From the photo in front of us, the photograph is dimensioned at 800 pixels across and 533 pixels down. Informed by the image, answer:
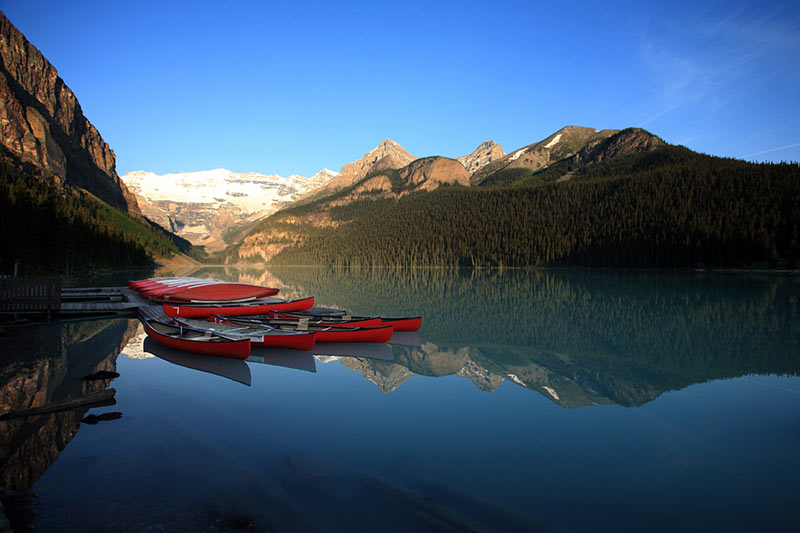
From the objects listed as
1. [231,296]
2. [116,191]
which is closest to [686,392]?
[231,296]

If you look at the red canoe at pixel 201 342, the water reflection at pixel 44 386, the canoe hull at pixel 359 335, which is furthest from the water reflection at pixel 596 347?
the water reflection at pixel 44 386

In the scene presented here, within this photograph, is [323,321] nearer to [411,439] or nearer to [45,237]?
[411,439]

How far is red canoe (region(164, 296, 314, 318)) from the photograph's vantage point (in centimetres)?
2215

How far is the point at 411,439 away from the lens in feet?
28.4

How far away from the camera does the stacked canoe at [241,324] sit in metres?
16.0

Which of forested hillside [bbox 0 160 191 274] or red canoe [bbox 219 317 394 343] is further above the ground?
forested hillside [bbox 0 160 191 274]

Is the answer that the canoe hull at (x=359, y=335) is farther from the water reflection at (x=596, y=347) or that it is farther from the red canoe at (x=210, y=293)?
the red canoe at (x=210, y=293)

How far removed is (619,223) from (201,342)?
109 m

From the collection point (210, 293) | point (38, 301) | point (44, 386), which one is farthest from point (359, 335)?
point (38, 301)

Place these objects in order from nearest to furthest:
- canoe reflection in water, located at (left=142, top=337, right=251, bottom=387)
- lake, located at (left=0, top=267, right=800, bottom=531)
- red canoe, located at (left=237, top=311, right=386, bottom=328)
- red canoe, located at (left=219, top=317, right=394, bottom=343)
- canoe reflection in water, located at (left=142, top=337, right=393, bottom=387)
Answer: lake, located at (left=0, top=267, right=800, bottom=531) → canoe reflection in water, located at (left=142, top=337, right=251, bottom=387) → canoe reflection in water, located at (left=142, top=337, right=393, bottom=387) → red canoe, located at (left=219, top=317, right=394, bottom=343) → red canoe, located at (left=237, top=311, right=386, bottom=328)

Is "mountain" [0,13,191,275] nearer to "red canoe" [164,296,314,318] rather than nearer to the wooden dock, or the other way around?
the wooden dock

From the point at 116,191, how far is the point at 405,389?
688 feet

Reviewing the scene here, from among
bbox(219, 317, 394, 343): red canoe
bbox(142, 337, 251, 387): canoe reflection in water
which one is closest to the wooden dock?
bbox(142, 337, 251, 387): canoe reflection in water

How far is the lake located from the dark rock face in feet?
367
